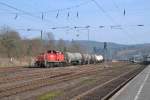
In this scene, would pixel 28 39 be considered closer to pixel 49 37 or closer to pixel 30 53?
pixel 30 53

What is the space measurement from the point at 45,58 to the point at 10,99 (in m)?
50.3


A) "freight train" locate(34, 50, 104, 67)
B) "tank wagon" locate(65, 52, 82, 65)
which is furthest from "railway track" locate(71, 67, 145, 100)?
"tank wagon" locate(65, 52, 82, 65)

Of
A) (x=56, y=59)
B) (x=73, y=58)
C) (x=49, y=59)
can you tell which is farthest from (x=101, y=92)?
(x=73, y=58)

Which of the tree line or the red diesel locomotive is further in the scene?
the tree line

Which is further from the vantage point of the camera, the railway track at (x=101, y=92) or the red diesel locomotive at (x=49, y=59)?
the red diesel locomotive at (x=49, y=59)

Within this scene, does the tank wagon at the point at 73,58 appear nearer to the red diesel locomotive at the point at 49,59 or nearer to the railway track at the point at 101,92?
the red diesel locomotive at the point at 49,59

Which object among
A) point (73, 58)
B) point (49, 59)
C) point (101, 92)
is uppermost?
point (73, 58)

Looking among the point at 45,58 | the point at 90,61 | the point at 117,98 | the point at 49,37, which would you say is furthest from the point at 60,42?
the point at 117,98

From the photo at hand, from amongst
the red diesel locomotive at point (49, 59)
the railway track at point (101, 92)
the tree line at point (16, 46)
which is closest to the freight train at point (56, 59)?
the red diesel locomotive at point (49, 59)

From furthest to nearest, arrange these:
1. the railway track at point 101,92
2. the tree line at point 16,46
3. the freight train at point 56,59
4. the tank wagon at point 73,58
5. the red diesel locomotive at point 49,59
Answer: the tree line at point 16,46, the tank wagon at point 73,58, the freight train at point 56,59, the red diesel locomotive at point 49,59, the railway track at point 101,92

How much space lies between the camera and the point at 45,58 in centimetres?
6906

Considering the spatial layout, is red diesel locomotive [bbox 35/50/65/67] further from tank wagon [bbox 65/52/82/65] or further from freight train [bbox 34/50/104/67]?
tank wagon [bbox 65/52/82/65]

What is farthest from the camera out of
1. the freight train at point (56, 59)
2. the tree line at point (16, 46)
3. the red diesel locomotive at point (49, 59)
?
the tree line at point (16, 46)

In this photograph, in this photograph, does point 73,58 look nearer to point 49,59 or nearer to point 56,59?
point 56,59
